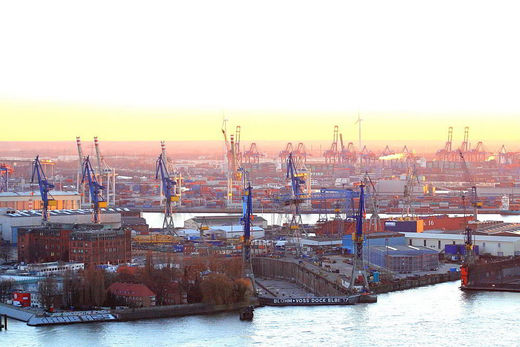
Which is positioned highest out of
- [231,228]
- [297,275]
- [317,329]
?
[231,228]

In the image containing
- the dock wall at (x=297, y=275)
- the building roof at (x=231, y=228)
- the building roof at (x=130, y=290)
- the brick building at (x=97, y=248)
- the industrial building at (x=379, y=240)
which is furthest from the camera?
the building roof at (x=231, y=228)

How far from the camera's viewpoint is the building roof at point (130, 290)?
12750 millimetres

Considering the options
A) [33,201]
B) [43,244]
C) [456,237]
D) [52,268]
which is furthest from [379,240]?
[33,201]

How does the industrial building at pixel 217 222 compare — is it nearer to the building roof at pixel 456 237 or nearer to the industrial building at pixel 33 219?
the industrial building at pixel 33 219

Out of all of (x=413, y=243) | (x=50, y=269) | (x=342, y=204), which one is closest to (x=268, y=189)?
(x=342, y=204)

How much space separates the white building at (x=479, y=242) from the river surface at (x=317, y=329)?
5.24 metres

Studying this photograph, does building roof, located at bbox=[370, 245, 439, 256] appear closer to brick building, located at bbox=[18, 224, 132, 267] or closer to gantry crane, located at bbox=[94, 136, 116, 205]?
brick building, located at bbox=[18, 224, 132, 267]

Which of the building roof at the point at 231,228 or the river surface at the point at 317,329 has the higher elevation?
the building roof at the point at 231,228

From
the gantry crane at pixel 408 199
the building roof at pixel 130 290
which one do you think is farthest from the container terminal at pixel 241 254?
the gantry crane at pixel 408 199

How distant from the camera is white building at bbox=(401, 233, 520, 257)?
18688 millimetres

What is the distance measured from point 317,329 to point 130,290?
2247 millimetres

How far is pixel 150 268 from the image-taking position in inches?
540

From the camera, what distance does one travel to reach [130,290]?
12.8m

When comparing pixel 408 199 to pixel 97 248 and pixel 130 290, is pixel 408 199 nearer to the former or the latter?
pixel 97 248
